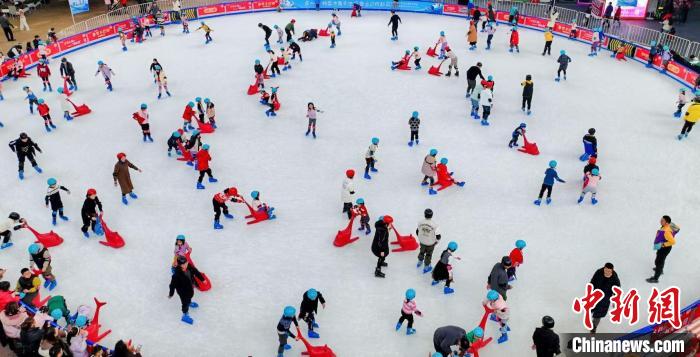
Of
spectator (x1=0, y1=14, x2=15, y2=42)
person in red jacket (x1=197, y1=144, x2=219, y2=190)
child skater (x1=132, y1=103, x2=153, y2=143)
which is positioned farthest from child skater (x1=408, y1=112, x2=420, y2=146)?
spectator (x1=0, y1=14, x2=15, y2=42)

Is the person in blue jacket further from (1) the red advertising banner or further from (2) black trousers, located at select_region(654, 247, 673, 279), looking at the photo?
(1) the red advertising banner

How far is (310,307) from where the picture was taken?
1126cm

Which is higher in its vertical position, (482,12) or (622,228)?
(482,12)

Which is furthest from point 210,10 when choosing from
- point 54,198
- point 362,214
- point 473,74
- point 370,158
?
point 362,214

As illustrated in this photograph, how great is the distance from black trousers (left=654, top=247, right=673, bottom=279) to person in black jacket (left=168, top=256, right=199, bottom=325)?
10572 millimetres

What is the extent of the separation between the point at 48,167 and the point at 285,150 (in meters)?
7.92

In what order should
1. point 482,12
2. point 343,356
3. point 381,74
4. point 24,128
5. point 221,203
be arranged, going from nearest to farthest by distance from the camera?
point 343,356, point 221,203, point 24,128, point 381,74, point 482,12

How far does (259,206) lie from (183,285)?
4219 millimetres

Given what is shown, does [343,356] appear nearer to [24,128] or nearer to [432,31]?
[24,128]

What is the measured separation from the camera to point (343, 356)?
11.3 m

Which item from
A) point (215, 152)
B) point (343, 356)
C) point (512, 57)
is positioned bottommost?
point (343, 356)

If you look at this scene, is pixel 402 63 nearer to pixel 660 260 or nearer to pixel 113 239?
pixel 660 260

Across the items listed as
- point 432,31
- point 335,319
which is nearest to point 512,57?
point 432,31

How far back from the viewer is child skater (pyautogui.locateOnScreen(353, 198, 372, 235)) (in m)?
14.5
